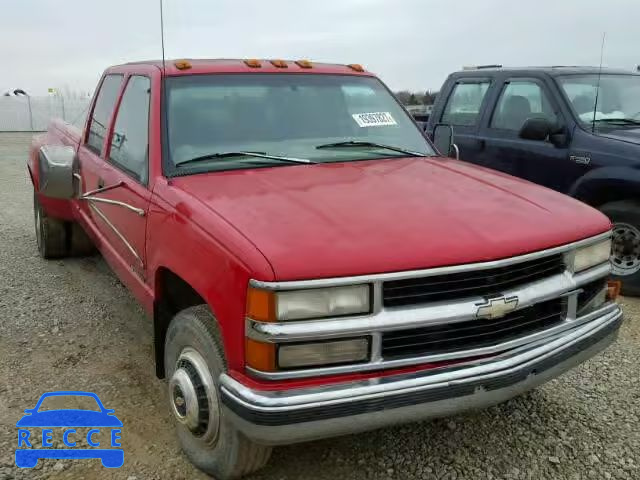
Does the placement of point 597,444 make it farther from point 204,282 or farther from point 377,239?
point 204,282

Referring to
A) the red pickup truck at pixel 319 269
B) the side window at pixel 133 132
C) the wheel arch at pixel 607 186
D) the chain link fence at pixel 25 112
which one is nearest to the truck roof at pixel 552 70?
the wheel arch at pixel 607 186

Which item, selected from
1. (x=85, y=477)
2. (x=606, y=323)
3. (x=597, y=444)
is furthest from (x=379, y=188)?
(x=85, y=477)

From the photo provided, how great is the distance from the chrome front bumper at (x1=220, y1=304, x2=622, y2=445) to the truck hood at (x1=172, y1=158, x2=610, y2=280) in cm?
41

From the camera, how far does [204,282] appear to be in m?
2.33

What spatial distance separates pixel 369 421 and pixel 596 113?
431 cm

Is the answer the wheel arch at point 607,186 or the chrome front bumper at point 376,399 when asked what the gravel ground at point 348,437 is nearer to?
the chrome front bumper at point 376,399

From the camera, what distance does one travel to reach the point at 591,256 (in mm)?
2654

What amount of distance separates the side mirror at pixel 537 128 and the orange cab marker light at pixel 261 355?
12.8 feet

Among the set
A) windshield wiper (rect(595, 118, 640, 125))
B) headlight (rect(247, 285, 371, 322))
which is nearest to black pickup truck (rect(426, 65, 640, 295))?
windshield wiper (rect(595, 118, 640, 125))

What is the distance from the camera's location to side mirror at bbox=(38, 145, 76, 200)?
3.99 meters

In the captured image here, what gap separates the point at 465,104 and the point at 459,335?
14.8 ft

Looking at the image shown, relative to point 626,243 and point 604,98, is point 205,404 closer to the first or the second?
point 626,243

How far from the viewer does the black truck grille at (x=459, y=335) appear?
7.22 feet

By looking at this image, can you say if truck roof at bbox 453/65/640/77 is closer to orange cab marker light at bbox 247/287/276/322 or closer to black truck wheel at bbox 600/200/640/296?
black truck wheel at bbox 600/200/640/296
